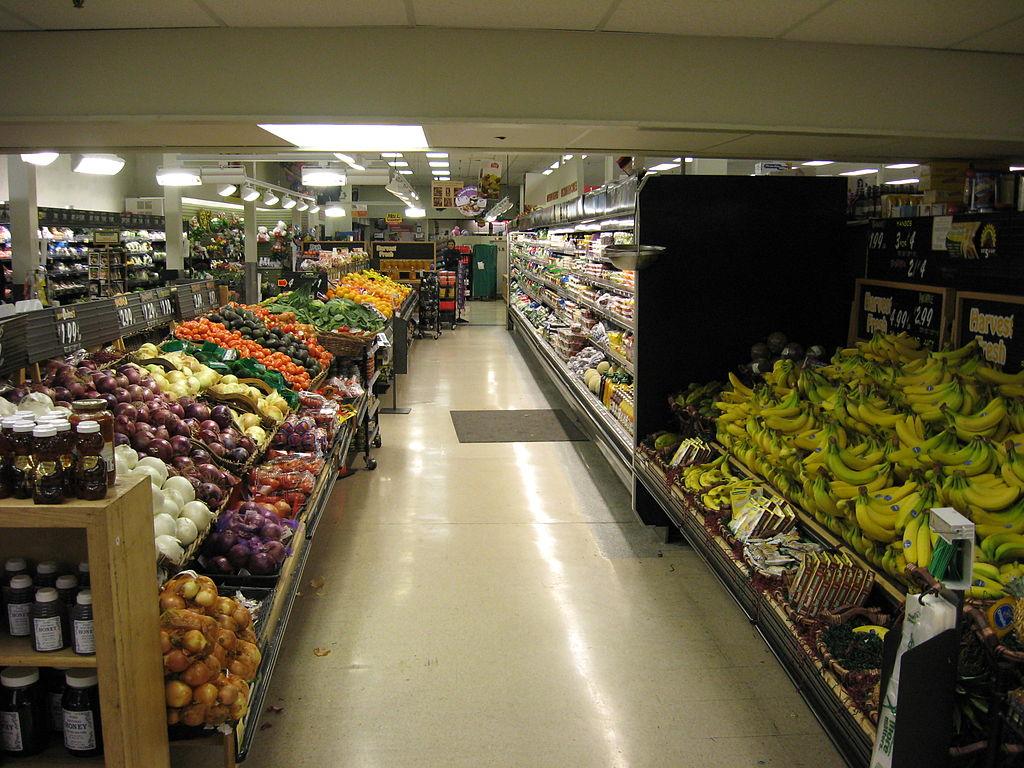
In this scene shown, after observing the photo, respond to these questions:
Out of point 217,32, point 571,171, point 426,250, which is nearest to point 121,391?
point 217,32

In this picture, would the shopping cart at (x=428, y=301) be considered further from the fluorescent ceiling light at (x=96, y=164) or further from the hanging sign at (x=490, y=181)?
the fluorescent ceiling light at (x=96, y=164)

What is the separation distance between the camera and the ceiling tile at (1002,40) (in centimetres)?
344

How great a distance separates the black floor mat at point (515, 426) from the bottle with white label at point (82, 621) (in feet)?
19.8

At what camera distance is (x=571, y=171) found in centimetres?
1435

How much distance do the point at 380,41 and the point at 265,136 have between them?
0.89m

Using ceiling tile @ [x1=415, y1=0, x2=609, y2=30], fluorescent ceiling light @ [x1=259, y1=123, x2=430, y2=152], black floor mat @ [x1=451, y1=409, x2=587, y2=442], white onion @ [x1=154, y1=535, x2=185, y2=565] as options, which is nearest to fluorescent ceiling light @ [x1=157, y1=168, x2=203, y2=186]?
black floor mat @ [x1=451, y1=409, x2=587, y2=442]

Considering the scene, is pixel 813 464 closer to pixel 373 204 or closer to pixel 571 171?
pixel 571 171

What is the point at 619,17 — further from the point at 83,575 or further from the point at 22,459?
the point at 83,575

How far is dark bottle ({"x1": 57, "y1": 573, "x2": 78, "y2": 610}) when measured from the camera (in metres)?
2.11

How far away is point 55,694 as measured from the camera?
2.24 meters

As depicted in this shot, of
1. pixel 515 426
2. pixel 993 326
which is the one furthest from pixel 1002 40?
pixel 515 426

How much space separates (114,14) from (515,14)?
1.74 metres

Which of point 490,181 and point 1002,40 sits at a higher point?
point 490,181

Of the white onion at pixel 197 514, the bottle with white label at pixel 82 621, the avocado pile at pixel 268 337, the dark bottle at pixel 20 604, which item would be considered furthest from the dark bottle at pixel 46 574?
the avocado pile at pixel 268 337
